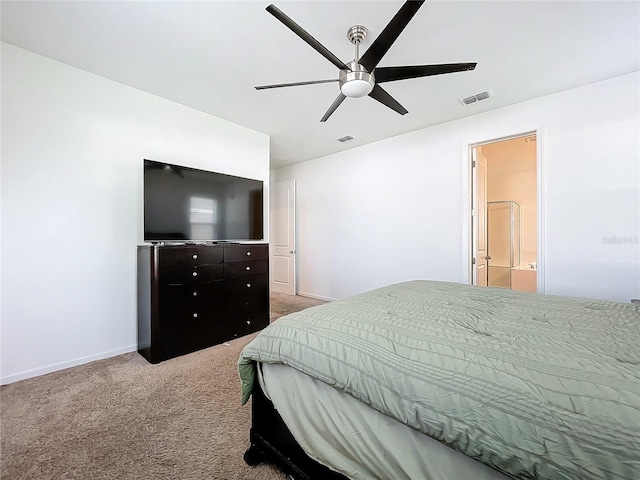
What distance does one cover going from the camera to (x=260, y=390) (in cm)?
134

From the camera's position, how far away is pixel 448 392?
79 centimetres

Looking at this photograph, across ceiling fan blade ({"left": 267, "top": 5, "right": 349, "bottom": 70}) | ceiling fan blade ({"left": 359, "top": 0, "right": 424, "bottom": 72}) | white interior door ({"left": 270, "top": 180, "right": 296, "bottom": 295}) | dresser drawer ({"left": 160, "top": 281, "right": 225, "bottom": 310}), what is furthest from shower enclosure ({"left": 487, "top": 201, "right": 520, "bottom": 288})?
ceiling fan blade ({"left": 267, "top": 5, "right": 349, "bottom": 70})

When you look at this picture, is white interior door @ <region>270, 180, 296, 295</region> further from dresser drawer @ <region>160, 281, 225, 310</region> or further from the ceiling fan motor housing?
the ceiling fan motor housing

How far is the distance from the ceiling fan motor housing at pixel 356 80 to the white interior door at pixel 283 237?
344 cm

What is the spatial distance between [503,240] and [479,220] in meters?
2.09

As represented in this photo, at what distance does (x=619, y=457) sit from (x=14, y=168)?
3560 millimetres

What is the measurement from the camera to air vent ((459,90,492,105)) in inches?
112

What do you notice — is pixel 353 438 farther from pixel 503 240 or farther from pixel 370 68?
pixel 503 240

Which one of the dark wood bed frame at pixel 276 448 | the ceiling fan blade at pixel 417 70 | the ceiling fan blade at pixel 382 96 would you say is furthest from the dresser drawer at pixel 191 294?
the ceiling fan blade at pixel 417 70

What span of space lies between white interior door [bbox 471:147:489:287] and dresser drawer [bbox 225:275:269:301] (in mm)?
2546

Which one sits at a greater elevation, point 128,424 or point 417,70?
point 417,70

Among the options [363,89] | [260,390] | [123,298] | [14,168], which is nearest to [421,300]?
[260,390]

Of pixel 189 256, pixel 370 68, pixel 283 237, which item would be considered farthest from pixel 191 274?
pixel 283 237

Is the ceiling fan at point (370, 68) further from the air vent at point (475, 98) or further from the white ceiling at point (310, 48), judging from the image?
the air vent at point (475, 98)
